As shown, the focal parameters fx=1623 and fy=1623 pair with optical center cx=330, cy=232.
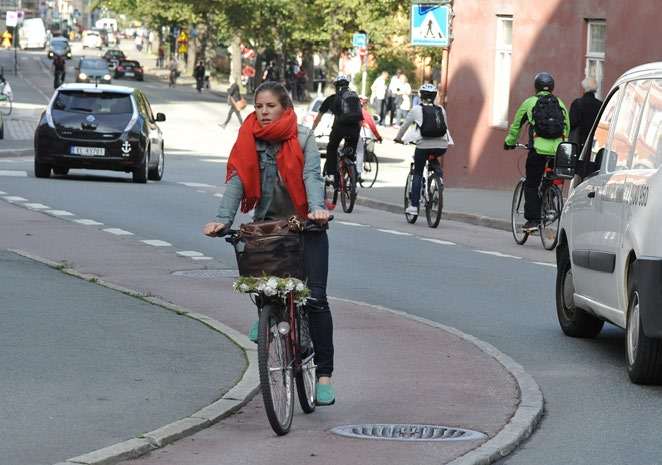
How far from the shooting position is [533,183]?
18.4 metres

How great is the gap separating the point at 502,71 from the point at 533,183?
13.0 meters

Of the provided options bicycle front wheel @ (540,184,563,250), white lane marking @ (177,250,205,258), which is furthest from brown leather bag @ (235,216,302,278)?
bicycle front wheel @ (540,184,563,250)

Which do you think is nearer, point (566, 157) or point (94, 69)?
point (566, 157)

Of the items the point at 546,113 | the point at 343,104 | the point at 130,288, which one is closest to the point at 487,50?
the point at 343,104

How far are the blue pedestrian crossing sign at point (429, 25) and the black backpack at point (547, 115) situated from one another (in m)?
9.26

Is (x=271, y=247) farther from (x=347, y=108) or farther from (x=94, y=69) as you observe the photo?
(x=94, y=69)

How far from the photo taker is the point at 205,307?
1212 cm

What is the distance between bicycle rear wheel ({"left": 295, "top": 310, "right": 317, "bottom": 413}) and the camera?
25.5 feet

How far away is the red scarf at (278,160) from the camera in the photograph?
7.65 meters

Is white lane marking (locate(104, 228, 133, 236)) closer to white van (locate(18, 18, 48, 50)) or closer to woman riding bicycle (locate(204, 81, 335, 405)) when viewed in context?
woman riding bicycle (locate(204, 81, 335, 405))

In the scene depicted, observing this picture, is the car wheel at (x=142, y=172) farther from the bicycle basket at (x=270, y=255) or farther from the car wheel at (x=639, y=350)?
the bicycle basket at (x=270, y=255)

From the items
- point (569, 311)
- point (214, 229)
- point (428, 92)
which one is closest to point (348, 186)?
point (428, 92)

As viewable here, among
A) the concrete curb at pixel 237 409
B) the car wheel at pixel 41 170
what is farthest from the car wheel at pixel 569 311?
the car wheel at pixel 41 170

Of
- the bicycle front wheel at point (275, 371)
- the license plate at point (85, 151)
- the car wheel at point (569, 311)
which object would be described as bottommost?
the license plate at point (85, 151)
